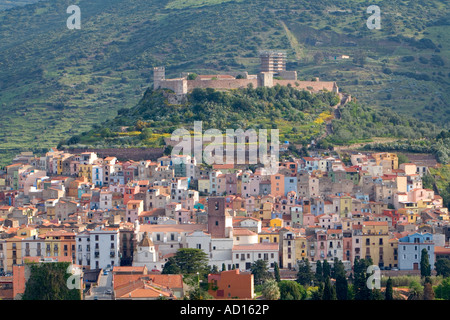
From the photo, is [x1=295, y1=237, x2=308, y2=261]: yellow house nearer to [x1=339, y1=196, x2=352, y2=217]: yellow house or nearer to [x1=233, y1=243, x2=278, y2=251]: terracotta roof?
[x1=233, y1=243, x2=278, y2=251]: terracotta roof

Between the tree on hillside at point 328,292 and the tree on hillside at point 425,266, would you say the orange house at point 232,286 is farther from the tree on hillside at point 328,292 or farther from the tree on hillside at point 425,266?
the tree on hillside at point 425,266

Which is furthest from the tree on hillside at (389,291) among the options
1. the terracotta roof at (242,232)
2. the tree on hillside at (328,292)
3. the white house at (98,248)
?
the white house at (98,248)

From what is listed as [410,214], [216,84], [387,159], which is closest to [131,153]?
[216,84]

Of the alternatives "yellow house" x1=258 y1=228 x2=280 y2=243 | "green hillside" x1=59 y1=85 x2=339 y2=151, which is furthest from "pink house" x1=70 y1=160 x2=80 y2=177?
"yellow house" x1=258 y1=228 x2=280 y2=243
